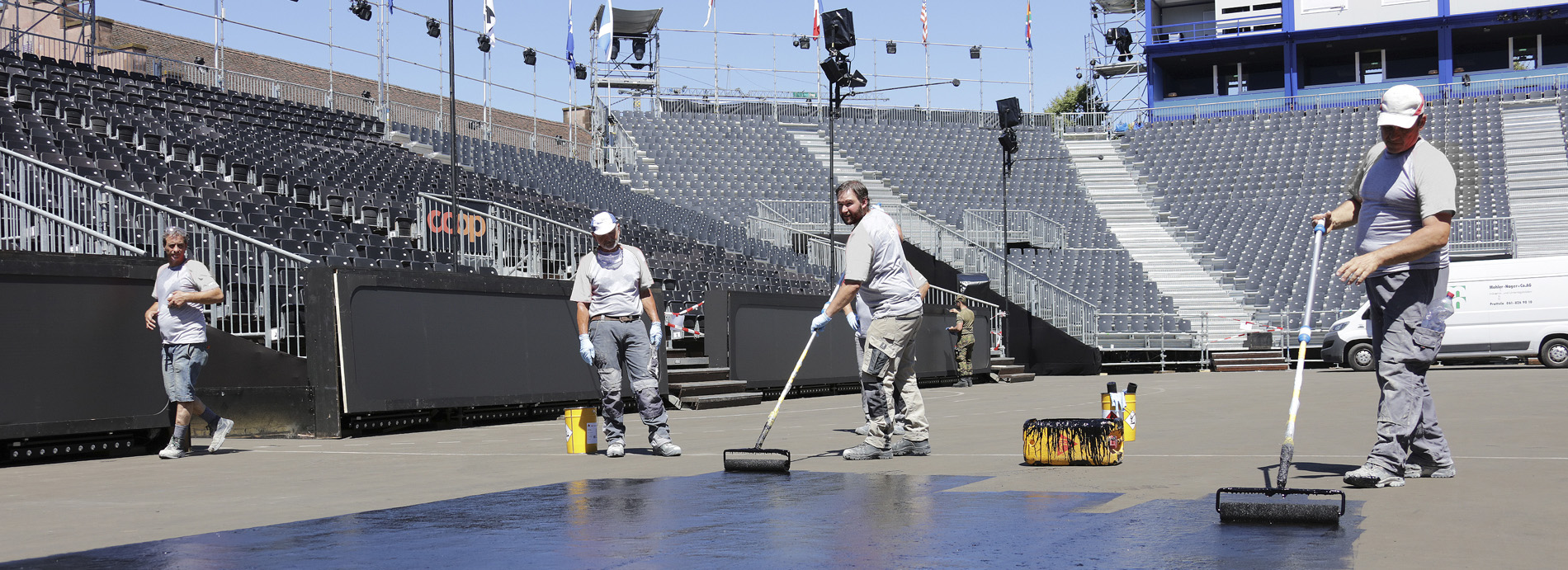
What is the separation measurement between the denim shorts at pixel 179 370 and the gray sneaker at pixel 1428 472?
326 inches

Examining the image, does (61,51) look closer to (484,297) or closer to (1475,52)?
(484,297)

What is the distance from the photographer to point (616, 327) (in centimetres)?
Result: 965

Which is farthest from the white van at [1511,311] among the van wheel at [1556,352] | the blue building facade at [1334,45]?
the blue building facade at [1334,45]

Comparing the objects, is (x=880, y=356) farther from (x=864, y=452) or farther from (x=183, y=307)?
(x=183, y=307)

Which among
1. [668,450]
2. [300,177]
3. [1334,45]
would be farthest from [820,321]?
[1334,45]

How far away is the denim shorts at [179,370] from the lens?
9859mm

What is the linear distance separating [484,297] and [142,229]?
11.5ft

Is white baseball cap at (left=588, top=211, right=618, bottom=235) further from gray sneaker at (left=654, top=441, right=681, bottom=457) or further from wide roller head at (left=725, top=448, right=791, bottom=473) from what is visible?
wide roller head at (left=725, top=448, right=791, bottom=473)

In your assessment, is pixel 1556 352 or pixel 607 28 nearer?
pixel 1556 352

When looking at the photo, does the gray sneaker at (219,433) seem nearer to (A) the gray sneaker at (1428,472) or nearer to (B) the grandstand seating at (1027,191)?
(A) the gray sneaker at (1428,472)

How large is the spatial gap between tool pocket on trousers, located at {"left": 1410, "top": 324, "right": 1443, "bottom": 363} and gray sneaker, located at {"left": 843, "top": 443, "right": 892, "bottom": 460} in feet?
10.9

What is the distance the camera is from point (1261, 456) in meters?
8.02

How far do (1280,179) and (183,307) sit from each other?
3958cm

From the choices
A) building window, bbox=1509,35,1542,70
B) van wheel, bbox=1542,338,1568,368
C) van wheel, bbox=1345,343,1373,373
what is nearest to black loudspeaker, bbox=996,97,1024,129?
van wheel, bbox=1345,343,1373,373
